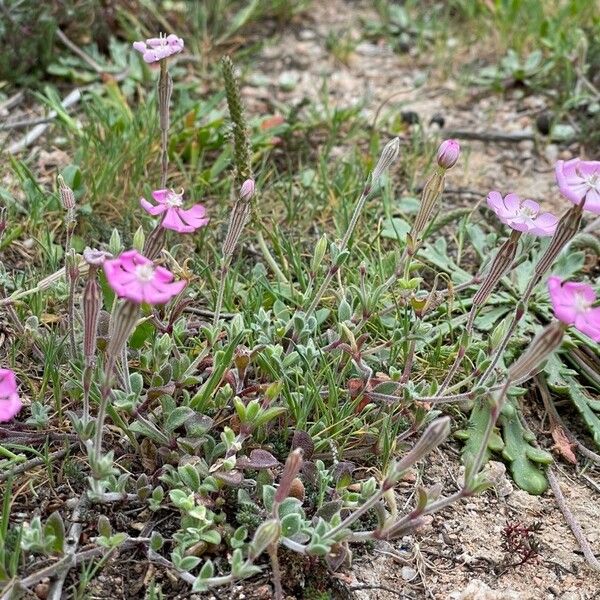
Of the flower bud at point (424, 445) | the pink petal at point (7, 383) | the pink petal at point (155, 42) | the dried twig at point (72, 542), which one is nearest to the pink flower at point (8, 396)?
the pink petal at point (7, 383)

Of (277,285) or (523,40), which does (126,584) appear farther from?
(523,40)

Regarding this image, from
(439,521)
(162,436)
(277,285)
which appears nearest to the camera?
(162,436)

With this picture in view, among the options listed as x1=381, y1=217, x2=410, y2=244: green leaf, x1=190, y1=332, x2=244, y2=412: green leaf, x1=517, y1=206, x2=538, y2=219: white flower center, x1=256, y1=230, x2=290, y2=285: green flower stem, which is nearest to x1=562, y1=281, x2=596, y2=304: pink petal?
x1=517, y1=206, x2=538, y2=219: white flower center

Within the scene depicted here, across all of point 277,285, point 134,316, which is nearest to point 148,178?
point 277,285

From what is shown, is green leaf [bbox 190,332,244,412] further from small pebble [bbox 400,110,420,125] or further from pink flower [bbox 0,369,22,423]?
small pebble [bbox 400,110,420,125]

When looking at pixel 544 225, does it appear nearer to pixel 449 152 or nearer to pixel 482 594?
pixel 449 152

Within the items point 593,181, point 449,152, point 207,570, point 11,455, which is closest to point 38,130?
point 11,455
